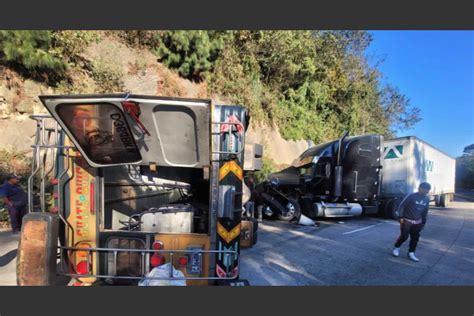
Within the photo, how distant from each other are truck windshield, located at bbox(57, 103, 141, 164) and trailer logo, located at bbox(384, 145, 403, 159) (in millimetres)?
10807

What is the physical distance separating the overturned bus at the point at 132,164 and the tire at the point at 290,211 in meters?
6.10

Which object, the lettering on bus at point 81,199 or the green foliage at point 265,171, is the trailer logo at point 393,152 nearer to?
the green foliage at point 265,171

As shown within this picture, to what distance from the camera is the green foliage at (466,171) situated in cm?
3228

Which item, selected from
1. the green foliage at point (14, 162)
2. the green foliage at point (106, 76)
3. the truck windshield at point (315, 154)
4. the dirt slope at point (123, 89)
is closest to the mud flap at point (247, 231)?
the truck windshield at point (315, 154)

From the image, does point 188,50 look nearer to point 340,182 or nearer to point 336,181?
point 336,181

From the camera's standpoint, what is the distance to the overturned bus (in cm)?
271

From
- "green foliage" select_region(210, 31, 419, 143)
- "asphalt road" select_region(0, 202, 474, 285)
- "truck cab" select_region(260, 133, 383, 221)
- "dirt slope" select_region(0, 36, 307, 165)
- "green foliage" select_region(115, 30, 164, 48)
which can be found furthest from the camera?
"green foliage" select_region(210, 31, 419, 143)

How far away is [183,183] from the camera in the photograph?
4.41 m

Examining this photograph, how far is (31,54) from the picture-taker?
28.9 feet

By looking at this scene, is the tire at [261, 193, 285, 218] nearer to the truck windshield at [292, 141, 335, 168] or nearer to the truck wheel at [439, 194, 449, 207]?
the truck windshield at [292, 141, 335, 168]

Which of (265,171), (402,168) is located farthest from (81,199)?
(265,171)

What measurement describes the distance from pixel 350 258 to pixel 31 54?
10.2 m

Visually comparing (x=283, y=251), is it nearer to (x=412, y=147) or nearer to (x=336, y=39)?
(x=412, y=147)

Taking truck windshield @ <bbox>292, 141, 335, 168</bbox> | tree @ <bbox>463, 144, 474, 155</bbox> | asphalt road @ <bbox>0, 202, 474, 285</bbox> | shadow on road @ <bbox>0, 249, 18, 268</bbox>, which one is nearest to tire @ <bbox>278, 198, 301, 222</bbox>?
asphalt road @ <bbox>0, 202, 474, 285</bbox>
